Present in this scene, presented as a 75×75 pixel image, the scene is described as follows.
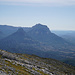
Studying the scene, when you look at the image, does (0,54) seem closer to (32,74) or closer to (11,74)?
(32,74)

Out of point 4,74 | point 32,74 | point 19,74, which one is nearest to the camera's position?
point 4,74

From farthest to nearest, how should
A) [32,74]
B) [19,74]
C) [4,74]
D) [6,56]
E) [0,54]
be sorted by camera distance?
[0,54]
[6,56]
[32,74]
[19,74]
[4,74]

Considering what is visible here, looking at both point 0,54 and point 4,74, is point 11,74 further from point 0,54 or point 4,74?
point 0,54

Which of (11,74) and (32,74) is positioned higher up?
(11,74)

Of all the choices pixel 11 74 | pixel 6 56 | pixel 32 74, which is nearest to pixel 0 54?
pixel 6 56

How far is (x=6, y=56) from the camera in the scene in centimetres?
5706

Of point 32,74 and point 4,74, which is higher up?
point 4,74

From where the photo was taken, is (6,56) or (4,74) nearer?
(4,74)

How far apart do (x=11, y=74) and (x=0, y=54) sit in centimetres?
2871

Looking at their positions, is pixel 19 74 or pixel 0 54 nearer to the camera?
pixel 19 74

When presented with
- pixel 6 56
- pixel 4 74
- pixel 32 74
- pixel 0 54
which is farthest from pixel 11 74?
pixel 0 54

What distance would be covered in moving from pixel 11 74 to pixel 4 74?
2.51 m

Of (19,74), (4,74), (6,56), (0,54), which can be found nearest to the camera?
(4,74)

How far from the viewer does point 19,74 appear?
37156mm
